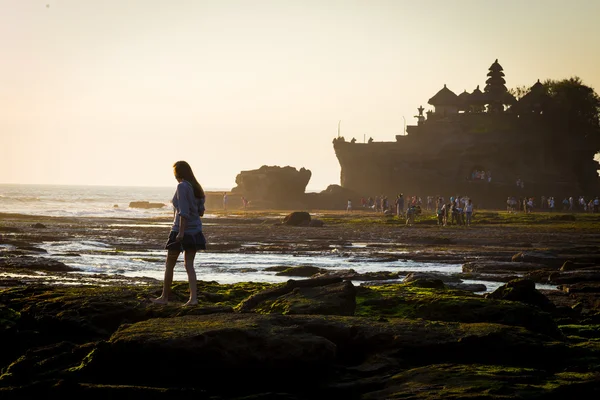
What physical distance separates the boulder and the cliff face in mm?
7804

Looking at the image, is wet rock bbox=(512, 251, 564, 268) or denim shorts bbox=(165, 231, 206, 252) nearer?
denim shorts bbox=(165, 231, 206, 252)

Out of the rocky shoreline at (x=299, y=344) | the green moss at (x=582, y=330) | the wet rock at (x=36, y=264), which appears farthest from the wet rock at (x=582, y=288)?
the wet rock at (x=36, y=264)

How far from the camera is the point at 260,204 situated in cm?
10806

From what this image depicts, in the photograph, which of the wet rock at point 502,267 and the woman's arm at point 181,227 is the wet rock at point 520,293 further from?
the wet rock at point 502,267

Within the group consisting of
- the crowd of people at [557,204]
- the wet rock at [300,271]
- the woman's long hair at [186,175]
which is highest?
the crowd of people at [557,204]

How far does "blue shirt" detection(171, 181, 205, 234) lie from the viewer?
12.9 meters

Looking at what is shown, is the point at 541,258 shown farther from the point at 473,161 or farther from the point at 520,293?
the point at 473,161

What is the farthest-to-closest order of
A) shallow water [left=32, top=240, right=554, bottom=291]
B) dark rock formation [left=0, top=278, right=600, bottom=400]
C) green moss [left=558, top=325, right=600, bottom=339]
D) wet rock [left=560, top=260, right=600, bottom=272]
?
wet rock [left=560, top=260, right=600, bottom=272] < shallow water [left=32, top=240, right=554, bottom=291] < green moss [left=558, top=325, right=600, bottom=339] < dark rock formation [left=0, top=278, right=600, bottom=400]

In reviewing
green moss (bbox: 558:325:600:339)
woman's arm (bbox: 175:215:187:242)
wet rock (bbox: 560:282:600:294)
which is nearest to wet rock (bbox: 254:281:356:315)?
woman's arm (bbox: 175:215:187:242)

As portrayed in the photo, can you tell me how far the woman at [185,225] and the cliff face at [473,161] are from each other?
82201mm

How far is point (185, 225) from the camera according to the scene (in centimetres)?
1291

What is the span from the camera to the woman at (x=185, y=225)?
12.9 m

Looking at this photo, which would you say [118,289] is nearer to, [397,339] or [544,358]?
[397,339]

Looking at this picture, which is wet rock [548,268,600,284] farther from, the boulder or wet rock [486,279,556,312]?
the boulder
